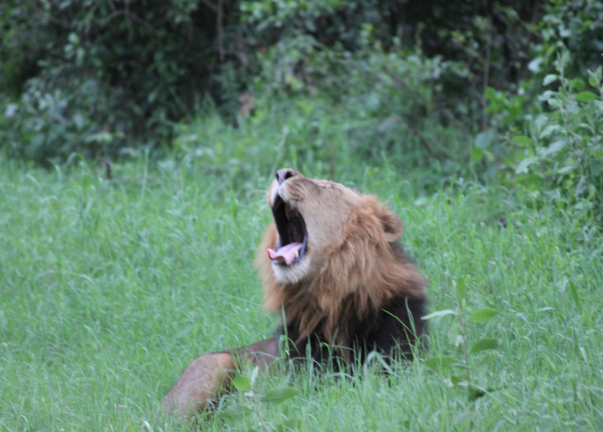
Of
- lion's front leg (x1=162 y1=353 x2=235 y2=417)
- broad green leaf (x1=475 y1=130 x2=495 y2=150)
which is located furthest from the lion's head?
broad green leaf (x1=475 y1=130 x2=495 y2=150)

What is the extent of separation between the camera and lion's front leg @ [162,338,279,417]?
11.0 feet

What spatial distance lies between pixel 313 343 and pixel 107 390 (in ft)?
3.60

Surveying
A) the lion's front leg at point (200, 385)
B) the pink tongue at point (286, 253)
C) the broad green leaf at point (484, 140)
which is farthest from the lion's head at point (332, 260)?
the broad green leaf at point (484, 140)

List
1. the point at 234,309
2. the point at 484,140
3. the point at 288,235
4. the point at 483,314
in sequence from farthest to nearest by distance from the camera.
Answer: the point at 484,140 → the point at 234,309 → the point at 288,235 → the point at 483,314

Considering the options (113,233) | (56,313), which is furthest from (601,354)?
(113,233)

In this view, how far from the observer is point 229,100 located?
8.85 metres

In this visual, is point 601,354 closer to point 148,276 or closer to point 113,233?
point 148,276

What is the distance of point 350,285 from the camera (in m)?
3.42

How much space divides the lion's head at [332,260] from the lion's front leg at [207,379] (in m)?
0.26

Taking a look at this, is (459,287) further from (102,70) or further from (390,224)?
(102,70)

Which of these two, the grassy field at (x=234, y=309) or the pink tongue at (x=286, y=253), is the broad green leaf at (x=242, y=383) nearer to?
the grassy field at (x=234, y=309)

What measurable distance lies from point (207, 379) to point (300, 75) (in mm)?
5171

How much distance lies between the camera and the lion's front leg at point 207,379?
3355 mm

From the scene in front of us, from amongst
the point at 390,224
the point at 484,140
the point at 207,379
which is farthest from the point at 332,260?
the point at 484,140
